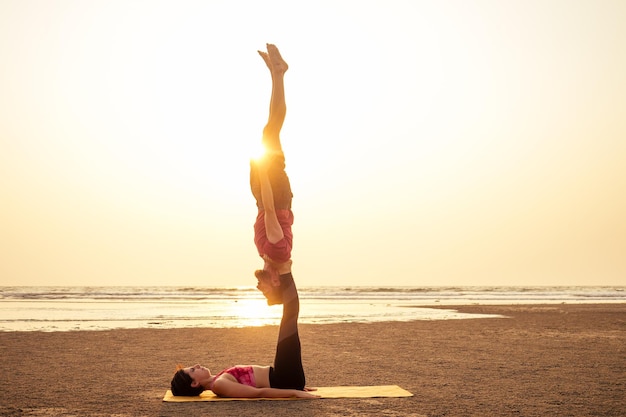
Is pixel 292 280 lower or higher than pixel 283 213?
lower

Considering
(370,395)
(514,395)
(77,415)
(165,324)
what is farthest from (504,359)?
(165,324)

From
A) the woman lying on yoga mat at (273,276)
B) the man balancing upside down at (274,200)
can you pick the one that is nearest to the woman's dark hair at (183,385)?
the woman lying on yoga mat at (273,276)

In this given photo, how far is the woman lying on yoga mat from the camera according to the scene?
28.7ft

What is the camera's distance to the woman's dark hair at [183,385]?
869cm

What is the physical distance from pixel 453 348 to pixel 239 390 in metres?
6.82

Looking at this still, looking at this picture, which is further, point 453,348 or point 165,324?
point 165,324

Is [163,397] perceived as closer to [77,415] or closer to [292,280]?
[77,415]

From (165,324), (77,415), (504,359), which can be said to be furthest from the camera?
(165,324)

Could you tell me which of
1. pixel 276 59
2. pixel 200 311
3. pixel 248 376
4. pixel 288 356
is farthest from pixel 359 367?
pixel 200 311

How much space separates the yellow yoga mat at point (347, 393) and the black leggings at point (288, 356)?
285mm

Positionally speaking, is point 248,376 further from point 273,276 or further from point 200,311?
point 200,311

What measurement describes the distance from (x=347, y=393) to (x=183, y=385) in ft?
7.08

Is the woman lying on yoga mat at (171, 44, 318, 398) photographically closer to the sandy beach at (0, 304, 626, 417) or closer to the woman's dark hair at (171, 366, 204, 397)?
the woman's dark hair at (171, 366, 204, 397)

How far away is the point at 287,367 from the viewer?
29.2 ft
